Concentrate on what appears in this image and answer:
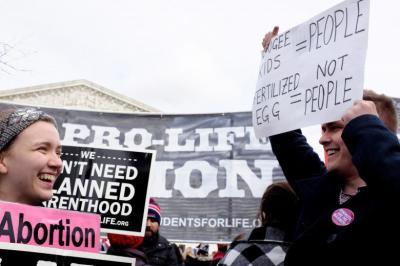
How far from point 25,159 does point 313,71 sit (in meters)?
1.21

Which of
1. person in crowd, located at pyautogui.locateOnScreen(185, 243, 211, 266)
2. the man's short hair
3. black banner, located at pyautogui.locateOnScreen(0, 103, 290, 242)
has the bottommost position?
person in crowd, located at pyautogui.locateOnScreen(185, 243, 211, 266)

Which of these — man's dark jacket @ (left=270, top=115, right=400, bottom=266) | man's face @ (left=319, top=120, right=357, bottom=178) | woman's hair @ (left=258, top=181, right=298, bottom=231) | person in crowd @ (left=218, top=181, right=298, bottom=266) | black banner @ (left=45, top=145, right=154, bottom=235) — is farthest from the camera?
black banner @ (left=45, top=145, right=154, bottom=235)

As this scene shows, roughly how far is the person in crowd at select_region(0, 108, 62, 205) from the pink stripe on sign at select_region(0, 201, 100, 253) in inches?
2.1

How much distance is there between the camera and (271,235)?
240 centimetres

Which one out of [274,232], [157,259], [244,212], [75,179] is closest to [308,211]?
[274,232]

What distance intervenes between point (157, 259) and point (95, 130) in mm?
2438

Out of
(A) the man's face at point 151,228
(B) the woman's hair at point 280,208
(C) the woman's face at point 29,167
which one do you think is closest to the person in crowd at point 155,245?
(A) the man's face at point 151,228

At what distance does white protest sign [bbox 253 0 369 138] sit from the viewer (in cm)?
193

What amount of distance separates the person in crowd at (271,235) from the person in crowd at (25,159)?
36.9 inches

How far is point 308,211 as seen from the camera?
1.91 metres

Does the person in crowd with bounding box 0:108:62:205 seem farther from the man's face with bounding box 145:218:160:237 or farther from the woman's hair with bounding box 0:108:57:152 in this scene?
the man's face with bounding box 145:218:160:237

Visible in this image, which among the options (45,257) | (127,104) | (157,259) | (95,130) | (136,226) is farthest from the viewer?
(127,104)

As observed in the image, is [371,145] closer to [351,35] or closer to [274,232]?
[351,35]

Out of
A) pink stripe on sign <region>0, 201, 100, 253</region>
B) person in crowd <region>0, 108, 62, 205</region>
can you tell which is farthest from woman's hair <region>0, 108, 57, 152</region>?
pink stripe on sign <region>0, 201, 100, 253</region>
